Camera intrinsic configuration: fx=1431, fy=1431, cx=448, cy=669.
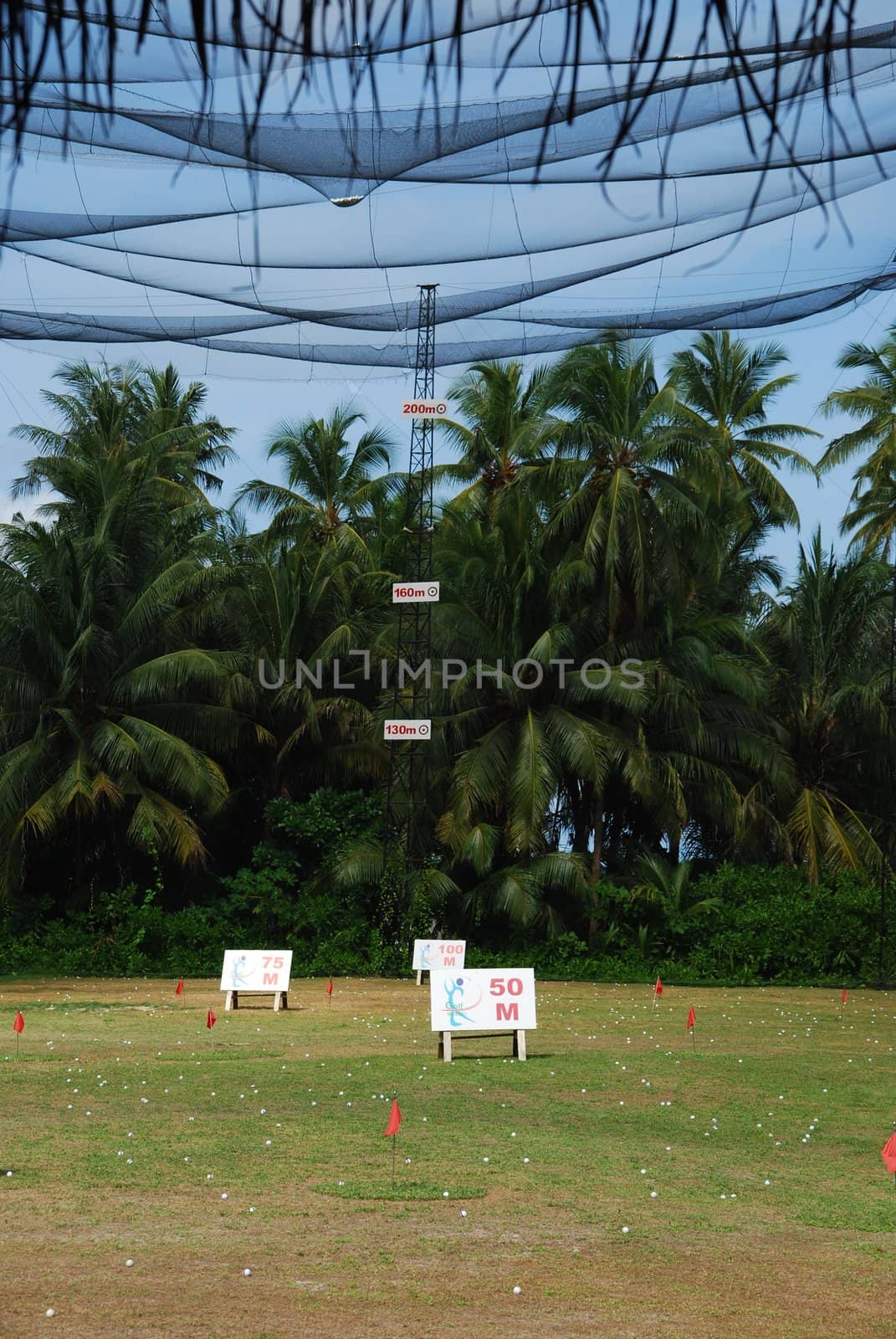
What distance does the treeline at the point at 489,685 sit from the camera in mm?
27516

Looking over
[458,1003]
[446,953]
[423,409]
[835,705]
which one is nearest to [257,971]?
[446,953]

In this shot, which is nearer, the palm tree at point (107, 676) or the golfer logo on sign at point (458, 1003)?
the golfer logo on sign at point (458, 1003)

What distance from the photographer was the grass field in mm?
5699

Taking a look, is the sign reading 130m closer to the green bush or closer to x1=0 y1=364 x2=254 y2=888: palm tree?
the green bush

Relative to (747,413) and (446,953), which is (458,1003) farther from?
(747,413)

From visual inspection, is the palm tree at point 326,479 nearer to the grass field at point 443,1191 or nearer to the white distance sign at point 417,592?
the white distance sign at point 417,592

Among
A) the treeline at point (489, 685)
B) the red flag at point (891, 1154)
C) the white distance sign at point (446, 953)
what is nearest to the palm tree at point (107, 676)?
the treeline at point (489, 685)

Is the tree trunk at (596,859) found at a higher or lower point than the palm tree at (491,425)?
lower

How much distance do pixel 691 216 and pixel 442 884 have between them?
2451 centimetres

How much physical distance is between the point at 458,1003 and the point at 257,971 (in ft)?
21.3

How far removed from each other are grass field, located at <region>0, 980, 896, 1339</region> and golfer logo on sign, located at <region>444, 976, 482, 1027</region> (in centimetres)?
50

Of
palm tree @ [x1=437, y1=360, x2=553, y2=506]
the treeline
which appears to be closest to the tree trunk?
the treeline

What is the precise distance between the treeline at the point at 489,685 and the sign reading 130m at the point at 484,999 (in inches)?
501

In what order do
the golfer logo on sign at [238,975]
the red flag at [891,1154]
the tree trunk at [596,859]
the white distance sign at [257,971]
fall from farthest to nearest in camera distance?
the tree trunk at [596,859] < the golfer logo on sign at [238,975] < the white distance sign at [257,971] < the red flag at [891,1154]
